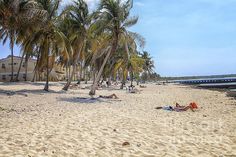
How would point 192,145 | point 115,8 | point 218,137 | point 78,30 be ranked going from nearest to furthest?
point 192,145
point 218,137
point 115,8
point 78,30

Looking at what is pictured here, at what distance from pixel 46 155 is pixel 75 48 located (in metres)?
25.4

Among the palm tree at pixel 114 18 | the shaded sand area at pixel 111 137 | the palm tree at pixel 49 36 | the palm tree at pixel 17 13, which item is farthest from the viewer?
the palm tree at pixel 49 36

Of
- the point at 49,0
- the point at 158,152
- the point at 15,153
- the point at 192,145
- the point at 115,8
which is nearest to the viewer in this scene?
the point at 15,153

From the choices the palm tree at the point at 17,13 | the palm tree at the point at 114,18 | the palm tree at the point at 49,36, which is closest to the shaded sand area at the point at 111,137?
the palm tree at the point at 17,13

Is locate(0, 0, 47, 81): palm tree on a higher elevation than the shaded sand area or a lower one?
higher

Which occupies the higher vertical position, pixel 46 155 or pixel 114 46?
pixel 114 46

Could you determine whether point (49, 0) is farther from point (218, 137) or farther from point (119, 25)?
point (218, 137)

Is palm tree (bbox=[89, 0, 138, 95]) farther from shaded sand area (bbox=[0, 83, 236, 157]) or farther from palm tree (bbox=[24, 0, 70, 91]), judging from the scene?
shaded sand area (bbox=[0, 83, 236, 157])

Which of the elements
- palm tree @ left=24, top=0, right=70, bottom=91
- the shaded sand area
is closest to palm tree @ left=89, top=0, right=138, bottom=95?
palm tree @ left=24, top=0, right=70, bottom=91

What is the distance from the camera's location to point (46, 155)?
5699mm

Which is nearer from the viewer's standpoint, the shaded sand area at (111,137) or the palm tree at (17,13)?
the shaded sand area at (111,137)

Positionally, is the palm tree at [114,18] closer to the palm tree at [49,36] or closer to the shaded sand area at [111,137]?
the palm tree at [49,36]

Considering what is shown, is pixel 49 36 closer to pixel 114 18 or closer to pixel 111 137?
pixel 114 18

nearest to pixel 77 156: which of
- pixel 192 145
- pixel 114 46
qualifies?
pixel 192 145
